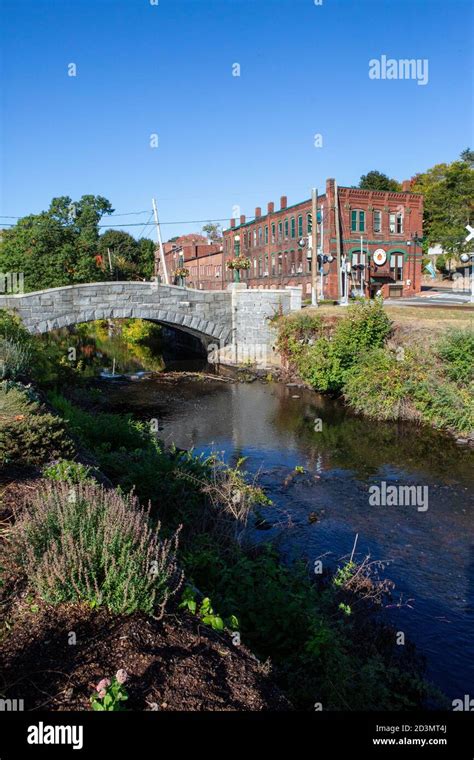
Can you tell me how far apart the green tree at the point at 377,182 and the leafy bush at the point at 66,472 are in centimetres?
6777

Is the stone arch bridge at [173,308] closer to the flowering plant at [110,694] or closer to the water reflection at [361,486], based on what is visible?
the water reflection at [361,486]

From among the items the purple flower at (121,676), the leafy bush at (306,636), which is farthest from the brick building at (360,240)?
the purple flower at (121,676)

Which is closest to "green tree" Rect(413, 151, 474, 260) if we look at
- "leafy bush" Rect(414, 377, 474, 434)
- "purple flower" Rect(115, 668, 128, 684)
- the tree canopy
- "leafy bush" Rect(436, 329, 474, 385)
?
the tree canopy

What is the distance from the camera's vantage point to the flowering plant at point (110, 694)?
3.36 m

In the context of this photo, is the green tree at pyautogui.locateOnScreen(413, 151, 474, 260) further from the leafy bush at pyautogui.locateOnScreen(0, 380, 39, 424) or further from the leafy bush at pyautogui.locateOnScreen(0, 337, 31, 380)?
the leafy bush at pyautogui.locateOnScreen(0, 380, 39, 424)

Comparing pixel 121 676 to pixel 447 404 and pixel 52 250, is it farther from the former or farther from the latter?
pixel 52 250

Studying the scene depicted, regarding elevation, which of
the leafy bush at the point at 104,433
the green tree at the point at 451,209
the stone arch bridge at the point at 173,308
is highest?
the green tree at the point at 451,209

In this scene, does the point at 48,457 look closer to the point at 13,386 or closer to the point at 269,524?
the point at 13,386

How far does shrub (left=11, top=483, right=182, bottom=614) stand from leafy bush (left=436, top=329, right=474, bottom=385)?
13.8 meters

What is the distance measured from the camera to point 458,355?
17.1 m

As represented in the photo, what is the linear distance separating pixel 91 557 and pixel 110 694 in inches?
51.8

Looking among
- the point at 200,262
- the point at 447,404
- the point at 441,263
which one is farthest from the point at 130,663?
the point at 200,262

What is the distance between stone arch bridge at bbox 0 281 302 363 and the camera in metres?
23.9

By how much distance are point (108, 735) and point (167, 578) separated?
5.19ft
